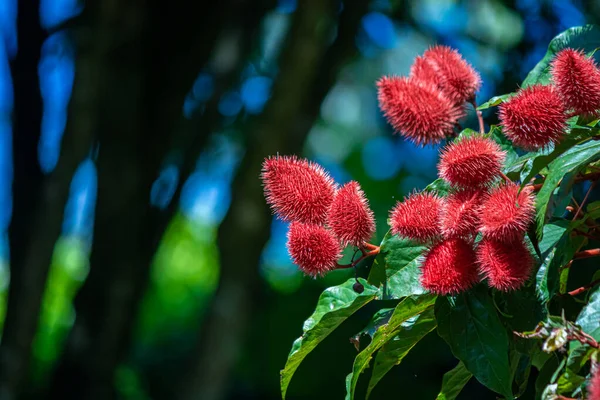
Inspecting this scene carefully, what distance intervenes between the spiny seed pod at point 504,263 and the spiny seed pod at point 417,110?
20 centimetres

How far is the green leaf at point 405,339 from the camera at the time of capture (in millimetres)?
874

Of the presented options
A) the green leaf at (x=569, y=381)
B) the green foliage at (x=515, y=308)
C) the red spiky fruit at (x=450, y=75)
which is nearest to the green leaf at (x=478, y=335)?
the green foliage at (x=515, y=308)

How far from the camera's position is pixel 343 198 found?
0.81 meters

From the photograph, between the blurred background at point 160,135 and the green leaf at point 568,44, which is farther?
the blurred background at point 160,135


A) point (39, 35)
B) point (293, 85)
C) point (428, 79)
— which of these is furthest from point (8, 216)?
point (428, 79)

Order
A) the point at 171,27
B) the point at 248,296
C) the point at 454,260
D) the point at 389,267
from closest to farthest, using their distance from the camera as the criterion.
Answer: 1. the point at 454,260
2. the point at 389,267
3. the point at 248,296
4. the point at 171,27

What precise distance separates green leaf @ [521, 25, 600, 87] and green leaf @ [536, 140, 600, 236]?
10.6 inches

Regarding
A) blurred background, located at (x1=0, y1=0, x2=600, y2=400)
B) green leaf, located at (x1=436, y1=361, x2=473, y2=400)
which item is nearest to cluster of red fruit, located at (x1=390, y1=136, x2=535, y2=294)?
green leaf, located at (x1=436, y1=361, x2=473, y2=400)

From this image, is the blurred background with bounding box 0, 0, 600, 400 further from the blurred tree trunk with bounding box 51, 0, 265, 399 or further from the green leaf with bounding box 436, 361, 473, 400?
the green leaf with bounding box 436, 361, 473, 400

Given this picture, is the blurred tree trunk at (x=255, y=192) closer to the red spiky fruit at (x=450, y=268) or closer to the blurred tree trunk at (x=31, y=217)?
the blurred tree trunk at (x=31, y=217)

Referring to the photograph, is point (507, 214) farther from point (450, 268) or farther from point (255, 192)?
point (255, 192)

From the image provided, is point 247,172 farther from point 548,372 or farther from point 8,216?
point 548,372

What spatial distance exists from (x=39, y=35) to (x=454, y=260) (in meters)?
3.96

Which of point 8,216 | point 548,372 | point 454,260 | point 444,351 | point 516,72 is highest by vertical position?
point 454,260
